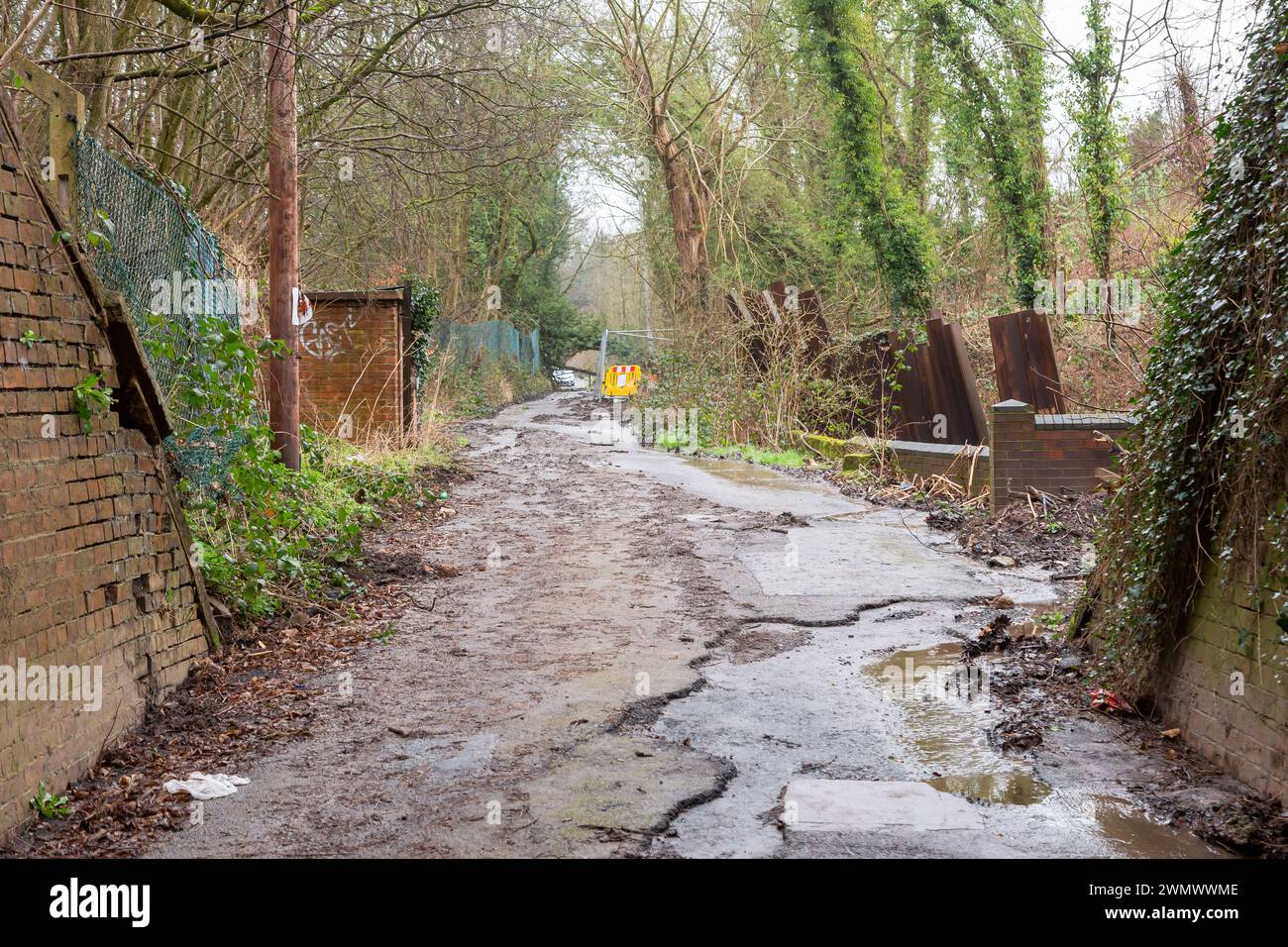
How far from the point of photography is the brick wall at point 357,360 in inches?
651

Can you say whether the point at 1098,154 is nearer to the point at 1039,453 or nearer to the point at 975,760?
the point at 1039,453

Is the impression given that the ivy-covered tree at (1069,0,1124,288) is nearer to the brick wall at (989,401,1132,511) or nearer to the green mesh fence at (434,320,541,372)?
the brick wall at (989,401,1132,511)

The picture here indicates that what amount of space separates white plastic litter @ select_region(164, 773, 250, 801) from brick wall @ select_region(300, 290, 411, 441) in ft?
40.5

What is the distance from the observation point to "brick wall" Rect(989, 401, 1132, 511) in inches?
424

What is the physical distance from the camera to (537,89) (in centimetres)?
1355

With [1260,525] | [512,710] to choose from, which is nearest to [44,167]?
[512,710]

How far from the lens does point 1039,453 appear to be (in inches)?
425

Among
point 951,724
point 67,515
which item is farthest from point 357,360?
point 951,724

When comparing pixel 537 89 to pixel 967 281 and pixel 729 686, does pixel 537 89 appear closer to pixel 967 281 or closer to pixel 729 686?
pixel 729 686

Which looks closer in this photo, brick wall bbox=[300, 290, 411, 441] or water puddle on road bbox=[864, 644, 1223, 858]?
water puddle on road bbox=[864, 644, 1223, 858]

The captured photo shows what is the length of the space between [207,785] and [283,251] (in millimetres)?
6469

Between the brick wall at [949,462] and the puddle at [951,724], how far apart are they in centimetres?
610

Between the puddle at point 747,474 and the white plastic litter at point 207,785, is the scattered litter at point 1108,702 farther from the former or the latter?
the puddle at point 747,474

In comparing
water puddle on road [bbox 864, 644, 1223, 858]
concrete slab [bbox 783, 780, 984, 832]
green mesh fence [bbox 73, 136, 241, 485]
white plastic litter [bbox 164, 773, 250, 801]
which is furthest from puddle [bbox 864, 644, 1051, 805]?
green mesh fence [bbox 73, 136, 241, 485]
